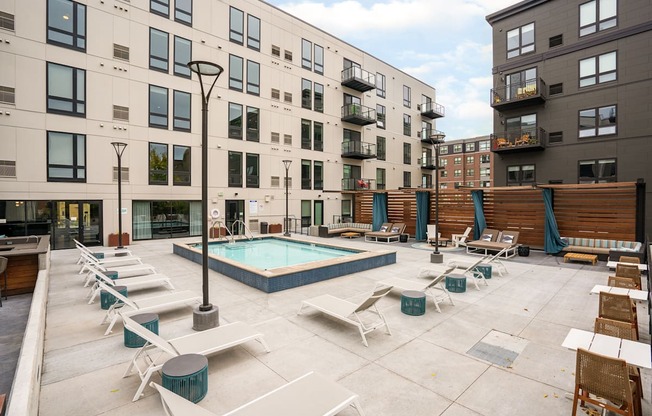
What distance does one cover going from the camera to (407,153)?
113 feet

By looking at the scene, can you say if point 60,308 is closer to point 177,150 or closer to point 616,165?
point 177,150

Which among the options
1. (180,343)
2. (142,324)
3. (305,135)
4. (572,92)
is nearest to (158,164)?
(305,135)

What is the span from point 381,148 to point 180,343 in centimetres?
2912

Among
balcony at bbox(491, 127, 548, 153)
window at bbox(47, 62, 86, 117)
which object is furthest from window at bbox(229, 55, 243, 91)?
balcony at bbox(491, 127, 548, 153)

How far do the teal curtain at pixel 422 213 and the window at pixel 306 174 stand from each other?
10.0 m

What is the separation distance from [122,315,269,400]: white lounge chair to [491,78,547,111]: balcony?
21551 millimetres

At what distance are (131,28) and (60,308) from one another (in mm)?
16517

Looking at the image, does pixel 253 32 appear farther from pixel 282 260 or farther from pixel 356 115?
pixel 282 260

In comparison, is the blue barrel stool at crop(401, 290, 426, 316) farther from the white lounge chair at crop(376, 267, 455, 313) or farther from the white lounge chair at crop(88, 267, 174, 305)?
the white lounge chair at crop(88, 267, 174, 305)

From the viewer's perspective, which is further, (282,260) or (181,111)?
(181,111)

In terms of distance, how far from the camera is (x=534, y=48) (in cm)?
2011

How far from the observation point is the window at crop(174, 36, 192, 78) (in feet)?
61.9

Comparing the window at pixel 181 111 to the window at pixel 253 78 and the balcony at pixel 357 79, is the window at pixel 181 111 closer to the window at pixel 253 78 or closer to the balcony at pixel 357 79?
the window at pixel 253 78

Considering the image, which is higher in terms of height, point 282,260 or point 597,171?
point 597,171
